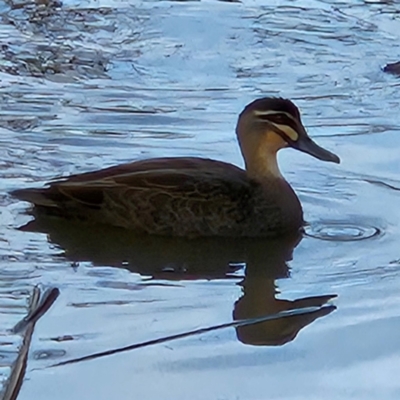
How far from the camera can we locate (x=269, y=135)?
742cm

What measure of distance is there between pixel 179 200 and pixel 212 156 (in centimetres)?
126

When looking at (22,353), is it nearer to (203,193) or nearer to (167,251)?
(167,251)

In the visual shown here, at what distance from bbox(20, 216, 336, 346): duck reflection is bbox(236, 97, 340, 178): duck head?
442 millimetres

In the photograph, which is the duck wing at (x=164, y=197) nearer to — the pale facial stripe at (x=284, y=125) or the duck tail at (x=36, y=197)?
the duck tail at (x=36, y=197)

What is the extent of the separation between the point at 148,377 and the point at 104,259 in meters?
1.66

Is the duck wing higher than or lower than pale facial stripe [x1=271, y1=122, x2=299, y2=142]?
lower

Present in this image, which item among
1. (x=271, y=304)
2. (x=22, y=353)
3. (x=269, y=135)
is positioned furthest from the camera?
(x=269, y=135)

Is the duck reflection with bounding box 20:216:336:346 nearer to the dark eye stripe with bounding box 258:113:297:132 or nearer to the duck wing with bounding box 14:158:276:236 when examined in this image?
the duck wing with bounding box 14:158:276:236

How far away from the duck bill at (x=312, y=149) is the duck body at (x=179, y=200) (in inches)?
8.6

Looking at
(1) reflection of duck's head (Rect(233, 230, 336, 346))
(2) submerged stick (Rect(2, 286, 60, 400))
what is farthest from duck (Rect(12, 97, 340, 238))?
(2) submerged stick (Rect(2, 286, 60, 400))

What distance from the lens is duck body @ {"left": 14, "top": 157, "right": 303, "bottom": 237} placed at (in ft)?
23.4

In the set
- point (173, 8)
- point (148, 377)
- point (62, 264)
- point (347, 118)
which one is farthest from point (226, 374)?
point (173, 8)

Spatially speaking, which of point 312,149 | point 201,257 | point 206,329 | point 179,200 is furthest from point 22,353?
point 312,149

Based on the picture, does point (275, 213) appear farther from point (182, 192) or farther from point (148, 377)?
point (148, 377)
